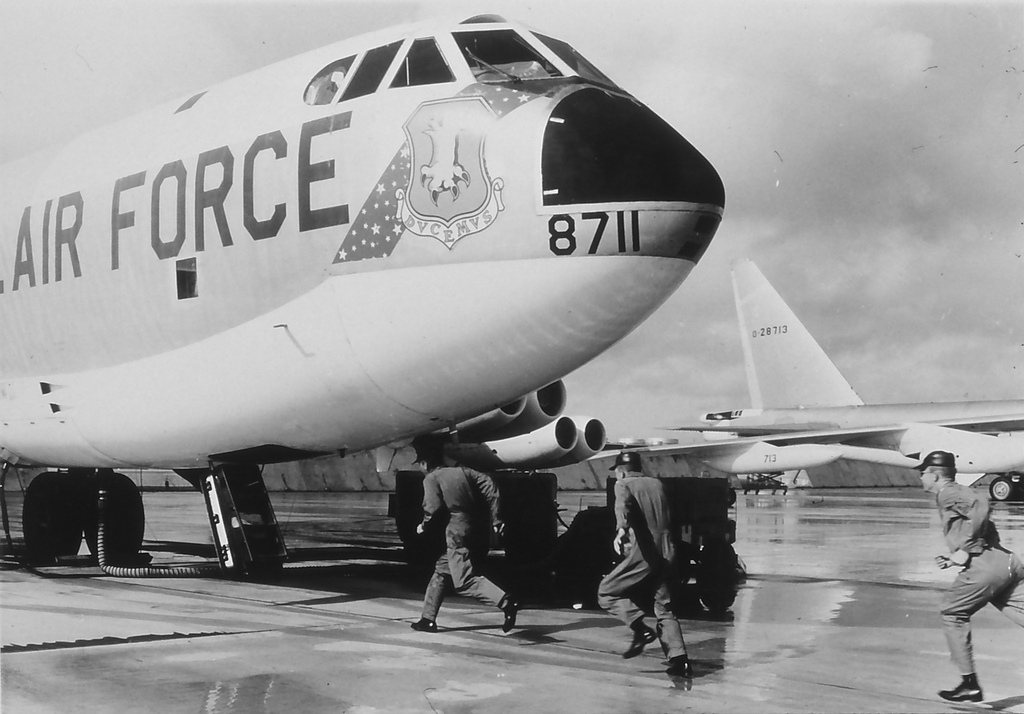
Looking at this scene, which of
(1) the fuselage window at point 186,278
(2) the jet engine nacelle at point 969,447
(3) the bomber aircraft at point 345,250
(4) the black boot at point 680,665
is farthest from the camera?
(2) the jet engine nacelle at point 969,447

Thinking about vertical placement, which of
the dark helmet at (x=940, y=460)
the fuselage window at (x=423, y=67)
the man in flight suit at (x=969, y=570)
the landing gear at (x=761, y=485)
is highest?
the fuselage window at (x=423, y=67)

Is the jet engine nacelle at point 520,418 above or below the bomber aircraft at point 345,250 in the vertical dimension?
below

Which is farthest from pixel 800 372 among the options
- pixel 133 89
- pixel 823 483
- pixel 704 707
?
pixel 704 707

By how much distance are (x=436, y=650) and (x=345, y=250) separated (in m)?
2.90

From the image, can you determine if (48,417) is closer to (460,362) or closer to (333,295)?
(333,295)

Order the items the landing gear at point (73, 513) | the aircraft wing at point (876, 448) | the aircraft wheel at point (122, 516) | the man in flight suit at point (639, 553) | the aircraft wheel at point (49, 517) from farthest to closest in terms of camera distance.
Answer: the aircraft wing at point (876, 448) < the aircraft wheel at point (49, 517) < the landing gear at point (73, 513) < the aircraft wheel at point (122, 516) < the man in flight suit at point (639, 553)

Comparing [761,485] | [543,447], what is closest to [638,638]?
[543,447]

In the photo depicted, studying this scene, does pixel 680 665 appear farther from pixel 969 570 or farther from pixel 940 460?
pixel 940 460

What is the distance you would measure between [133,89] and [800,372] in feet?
103

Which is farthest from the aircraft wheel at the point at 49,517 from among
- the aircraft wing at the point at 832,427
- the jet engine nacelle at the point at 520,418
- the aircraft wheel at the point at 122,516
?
the aircraft wing at the point at 832,427

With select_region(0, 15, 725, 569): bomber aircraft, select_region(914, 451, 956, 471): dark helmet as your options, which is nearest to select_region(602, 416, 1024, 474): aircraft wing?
select_region(0, 15, 725, 569): bomber aircraft

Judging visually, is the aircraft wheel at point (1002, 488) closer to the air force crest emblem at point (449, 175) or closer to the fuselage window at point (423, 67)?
the fuselage window at point (423, 67)

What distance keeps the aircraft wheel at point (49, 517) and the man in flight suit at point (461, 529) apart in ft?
22.9

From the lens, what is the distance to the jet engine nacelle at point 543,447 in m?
12.6
